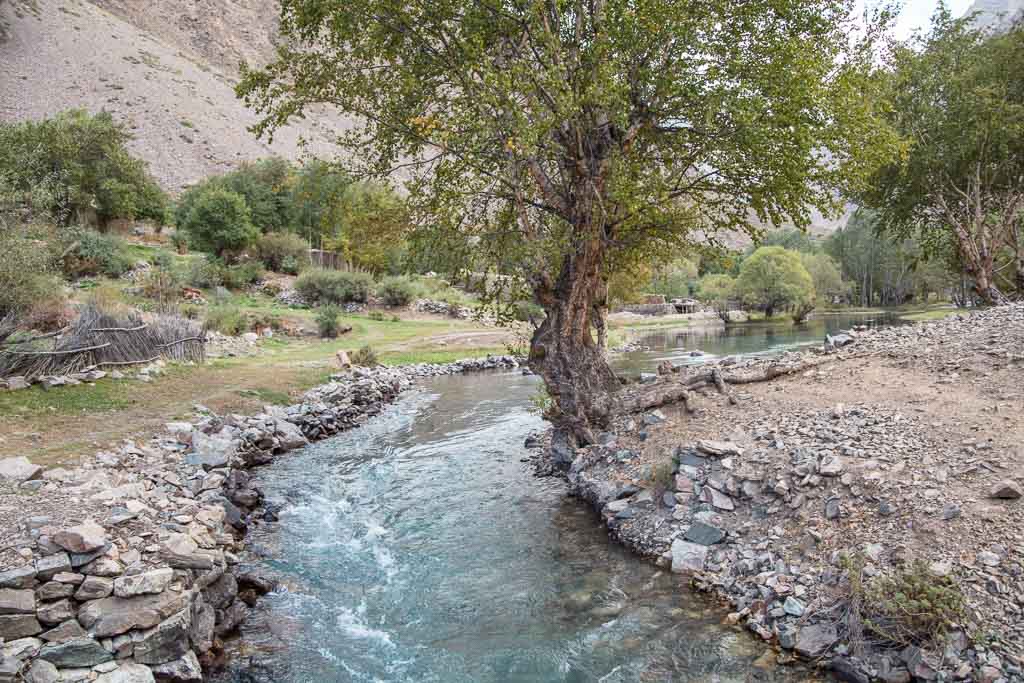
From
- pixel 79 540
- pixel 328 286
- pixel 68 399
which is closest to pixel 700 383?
pixel 79 540

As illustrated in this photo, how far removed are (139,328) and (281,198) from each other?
48270 mm

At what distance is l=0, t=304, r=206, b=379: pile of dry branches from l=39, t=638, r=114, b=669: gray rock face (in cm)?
1149

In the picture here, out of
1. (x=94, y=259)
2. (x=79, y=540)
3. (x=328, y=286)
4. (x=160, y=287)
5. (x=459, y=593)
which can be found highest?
(x=94, y=259)

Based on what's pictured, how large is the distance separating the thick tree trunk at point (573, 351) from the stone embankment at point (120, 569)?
618cm

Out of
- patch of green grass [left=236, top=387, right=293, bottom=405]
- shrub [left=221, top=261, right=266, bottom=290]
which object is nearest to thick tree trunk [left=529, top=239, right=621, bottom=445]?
patch of green grass [left=236, top=387, right=293, bottom=405]

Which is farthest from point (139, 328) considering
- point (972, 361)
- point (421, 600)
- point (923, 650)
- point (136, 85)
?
point (136, 85)

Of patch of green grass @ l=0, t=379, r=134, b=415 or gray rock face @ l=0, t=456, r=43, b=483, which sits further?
patch of green grass @ l=0, t=379, r=134, b=415

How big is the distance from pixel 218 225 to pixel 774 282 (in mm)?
63656

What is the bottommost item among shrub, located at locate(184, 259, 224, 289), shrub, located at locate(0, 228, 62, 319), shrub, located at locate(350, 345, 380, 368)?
shrub, located at locate(350, 345, 380, 368)

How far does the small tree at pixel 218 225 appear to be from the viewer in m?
47.1

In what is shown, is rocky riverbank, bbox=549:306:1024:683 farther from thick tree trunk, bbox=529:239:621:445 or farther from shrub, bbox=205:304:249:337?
shrub, bbox=205:304:249:337

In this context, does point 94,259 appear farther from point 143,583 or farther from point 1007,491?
point 1007,491

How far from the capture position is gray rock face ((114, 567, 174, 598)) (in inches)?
248

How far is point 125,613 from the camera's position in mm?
6129
